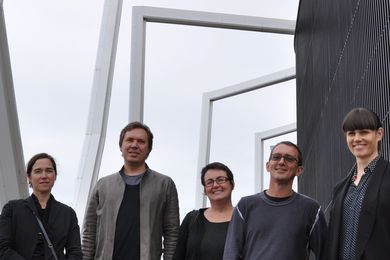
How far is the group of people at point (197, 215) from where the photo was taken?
617 cm

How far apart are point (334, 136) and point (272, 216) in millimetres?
7762

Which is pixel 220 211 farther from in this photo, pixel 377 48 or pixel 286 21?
pixel 286 21

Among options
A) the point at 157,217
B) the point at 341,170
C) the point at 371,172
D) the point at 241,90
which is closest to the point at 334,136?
the point at 341,170

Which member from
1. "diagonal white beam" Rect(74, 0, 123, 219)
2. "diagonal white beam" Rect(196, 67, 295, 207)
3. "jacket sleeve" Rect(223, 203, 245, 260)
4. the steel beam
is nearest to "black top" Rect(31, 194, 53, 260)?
"jacket sleeve" Rect(223, 203, 245, 260)

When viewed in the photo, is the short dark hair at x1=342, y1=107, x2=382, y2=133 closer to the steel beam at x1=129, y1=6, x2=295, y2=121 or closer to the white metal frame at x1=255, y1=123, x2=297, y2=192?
the steel beam at x1=129, y1=6, x2=295, y2=121

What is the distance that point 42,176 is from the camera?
7715 millimetres

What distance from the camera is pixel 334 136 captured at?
14453mm

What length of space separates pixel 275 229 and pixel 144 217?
141 cm

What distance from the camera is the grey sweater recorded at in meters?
6.76

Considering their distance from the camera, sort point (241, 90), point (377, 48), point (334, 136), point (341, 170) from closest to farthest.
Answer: point (377, 48) → point (341, 170) → point (334, 136) → point (241, 90)

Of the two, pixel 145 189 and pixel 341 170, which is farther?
pixel 341 170

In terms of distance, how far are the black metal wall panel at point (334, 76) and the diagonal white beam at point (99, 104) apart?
444 centimetres

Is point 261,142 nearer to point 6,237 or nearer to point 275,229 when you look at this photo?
point 6,237

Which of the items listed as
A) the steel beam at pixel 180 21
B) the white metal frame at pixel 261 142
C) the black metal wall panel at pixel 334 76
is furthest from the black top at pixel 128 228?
the white metal frame at pixel 261 142
